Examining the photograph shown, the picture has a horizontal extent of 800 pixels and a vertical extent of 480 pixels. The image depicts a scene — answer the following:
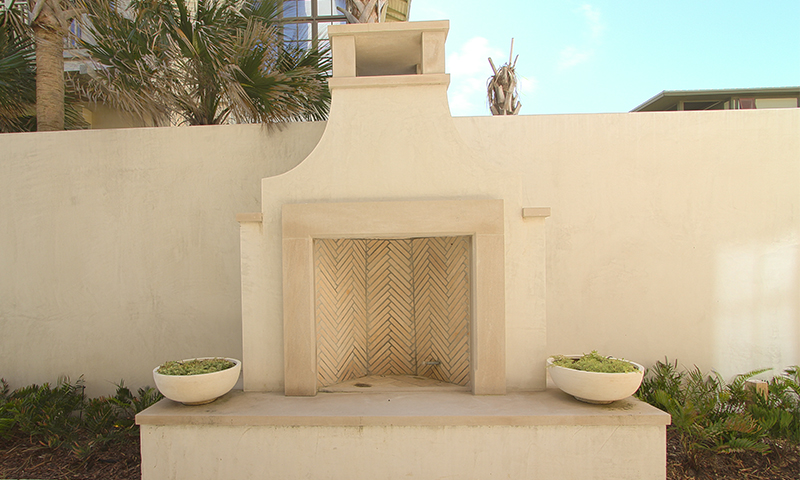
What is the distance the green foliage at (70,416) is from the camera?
16.0ft

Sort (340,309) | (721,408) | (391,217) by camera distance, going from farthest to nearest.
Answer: (340,309) → (721,408) → (391,217)

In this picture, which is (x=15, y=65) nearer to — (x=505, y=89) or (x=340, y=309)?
(x=340, y=309)

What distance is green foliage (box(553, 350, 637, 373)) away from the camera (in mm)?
4051

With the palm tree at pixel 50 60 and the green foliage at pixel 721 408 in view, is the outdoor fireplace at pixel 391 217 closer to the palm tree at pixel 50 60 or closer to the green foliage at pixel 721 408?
the green foliage at pixel 721 408

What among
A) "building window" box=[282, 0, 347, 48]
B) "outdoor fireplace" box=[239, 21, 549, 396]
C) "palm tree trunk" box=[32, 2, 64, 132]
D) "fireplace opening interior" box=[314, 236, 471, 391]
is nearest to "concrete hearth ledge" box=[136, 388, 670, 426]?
"outdoor fireplace" box=[239, 21, 549, 396]

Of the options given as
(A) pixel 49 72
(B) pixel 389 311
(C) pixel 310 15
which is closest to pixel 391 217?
(B) pixel 389 311

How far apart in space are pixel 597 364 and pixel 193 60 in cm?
575

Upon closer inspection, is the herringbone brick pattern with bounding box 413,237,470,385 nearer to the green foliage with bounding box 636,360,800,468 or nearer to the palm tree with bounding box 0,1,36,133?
the green foliage with bounding box 636,360,800,468

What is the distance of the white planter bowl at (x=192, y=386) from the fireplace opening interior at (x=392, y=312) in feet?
3.38

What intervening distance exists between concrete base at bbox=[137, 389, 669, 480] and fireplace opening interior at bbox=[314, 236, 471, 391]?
2.69 feet

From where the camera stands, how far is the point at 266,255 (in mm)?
4539

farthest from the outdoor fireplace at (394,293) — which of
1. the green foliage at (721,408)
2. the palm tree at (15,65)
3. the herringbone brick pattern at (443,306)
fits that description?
the palm tree at (15,65)

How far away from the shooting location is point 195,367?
4.25 metres

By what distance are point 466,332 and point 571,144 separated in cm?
279
